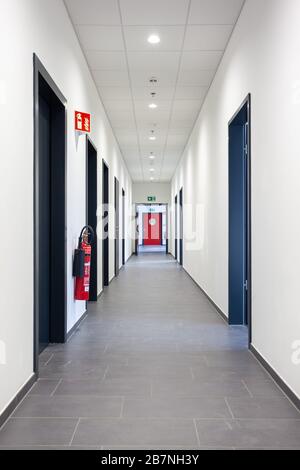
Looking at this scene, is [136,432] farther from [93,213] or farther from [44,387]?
[93,213]

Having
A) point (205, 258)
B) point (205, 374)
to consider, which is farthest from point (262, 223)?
point (205, 258)

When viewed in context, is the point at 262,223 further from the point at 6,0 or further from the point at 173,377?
the point at 6,0

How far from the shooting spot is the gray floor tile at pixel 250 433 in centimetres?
259

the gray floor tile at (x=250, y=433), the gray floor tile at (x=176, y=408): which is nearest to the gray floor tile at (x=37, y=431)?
the gray floor tile at (x=176, y=408)

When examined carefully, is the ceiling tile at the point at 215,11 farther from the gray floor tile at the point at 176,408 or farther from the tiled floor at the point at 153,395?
the gray floor tile at the point at 176,408

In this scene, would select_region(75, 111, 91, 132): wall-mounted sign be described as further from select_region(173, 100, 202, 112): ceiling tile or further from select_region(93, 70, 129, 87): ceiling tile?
select_region(173, 100, 202, 112): ceiling tile

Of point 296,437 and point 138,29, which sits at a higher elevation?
point 138,29

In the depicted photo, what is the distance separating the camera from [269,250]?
3943 mm

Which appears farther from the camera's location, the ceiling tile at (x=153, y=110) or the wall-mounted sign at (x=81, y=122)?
the ceiling tile at (x=153, y=110)

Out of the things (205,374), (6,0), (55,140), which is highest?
(6,0)

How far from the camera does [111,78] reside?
7340 millimetres

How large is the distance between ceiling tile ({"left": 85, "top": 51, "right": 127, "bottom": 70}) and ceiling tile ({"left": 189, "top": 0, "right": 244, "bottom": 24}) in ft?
4.55

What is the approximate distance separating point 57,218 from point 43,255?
432 millimetres

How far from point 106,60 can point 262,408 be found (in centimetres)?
515
